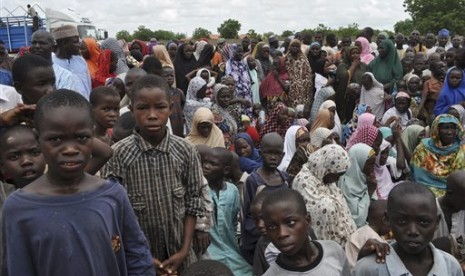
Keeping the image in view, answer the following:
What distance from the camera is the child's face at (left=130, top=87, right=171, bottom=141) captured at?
103 inches

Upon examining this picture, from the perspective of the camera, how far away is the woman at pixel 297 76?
31.5ft

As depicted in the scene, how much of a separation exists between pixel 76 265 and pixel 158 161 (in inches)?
36.0

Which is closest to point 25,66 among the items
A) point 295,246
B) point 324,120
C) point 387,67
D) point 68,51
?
point 295,246

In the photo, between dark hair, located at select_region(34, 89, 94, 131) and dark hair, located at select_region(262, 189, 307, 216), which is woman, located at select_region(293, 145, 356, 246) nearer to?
dark hair, located at select_region(262, 189, 307, 216)

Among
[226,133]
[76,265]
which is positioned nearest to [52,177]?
[76,265]

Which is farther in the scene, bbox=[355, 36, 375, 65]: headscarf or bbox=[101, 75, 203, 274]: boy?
bbox=[355, 36, 375, 65]: headscarf

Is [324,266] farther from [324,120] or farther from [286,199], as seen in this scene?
[324,120]

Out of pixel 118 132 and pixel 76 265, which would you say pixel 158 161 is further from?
pixel 118 132

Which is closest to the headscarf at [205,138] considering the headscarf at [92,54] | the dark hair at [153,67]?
the dark hair at [153,67]

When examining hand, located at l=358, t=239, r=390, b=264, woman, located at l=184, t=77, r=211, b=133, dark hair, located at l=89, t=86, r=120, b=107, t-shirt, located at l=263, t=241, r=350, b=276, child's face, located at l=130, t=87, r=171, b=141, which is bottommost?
woman, located at l=184, t=77, r=211, b=133

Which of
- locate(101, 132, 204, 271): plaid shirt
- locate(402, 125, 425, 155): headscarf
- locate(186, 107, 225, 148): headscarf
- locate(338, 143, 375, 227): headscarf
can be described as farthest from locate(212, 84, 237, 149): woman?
locate(101, 132, 204, 271): plaid shirt

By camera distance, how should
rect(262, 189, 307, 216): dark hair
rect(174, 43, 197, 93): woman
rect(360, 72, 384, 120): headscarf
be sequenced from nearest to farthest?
rect(262, 189, 307, 216): dark hair < rect(360, 72, 384, 120): headscarf < rect(174, 43, 197, 93): woman

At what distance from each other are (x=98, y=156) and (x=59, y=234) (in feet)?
2.34

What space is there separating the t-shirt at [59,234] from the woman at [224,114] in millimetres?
4341
